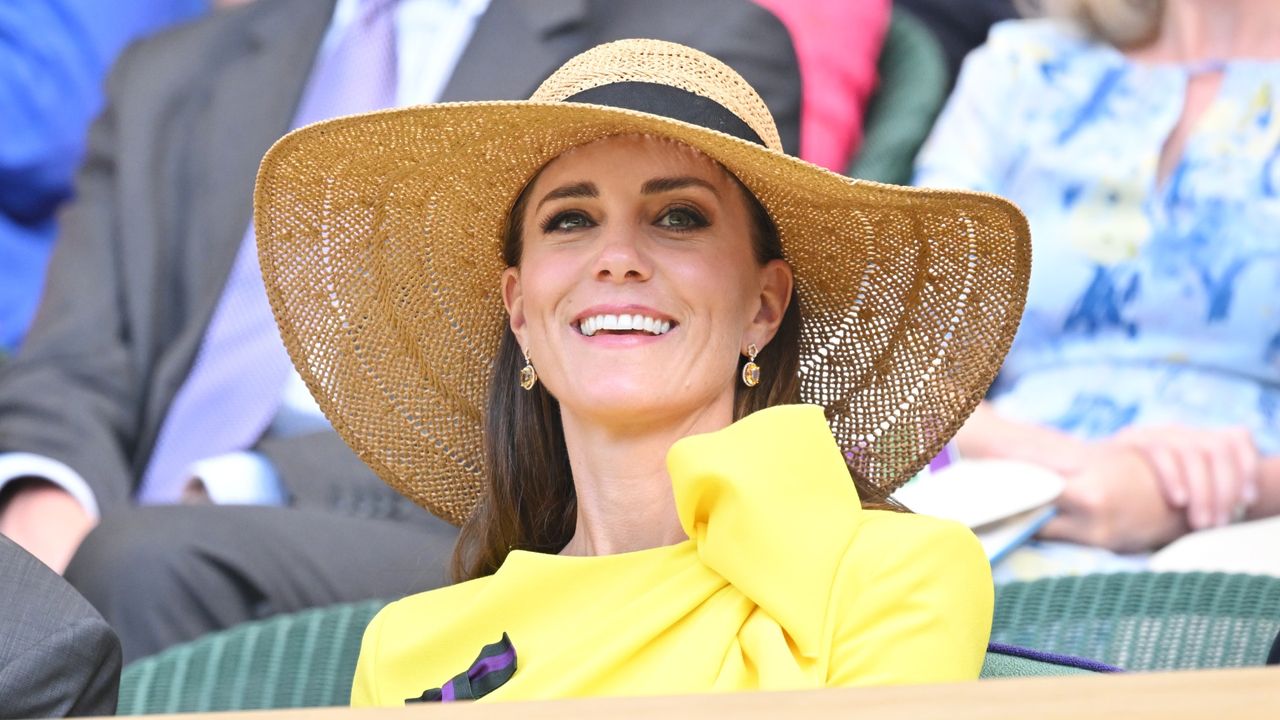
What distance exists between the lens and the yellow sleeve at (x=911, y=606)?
5.72 ft

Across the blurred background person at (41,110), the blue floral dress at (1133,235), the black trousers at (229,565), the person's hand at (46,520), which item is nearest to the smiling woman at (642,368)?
the black trousers at (229,565)

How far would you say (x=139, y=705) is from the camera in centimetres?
232

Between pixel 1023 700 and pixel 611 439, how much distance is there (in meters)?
1.42

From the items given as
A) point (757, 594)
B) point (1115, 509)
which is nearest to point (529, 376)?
point (757, 594)

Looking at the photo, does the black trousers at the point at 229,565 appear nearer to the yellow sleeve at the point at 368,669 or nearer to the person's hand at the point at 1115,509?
the yellow sleeve at the point at 368,669

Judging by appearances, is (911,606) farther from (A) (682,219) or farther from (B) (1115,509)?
(B) (1115,509)

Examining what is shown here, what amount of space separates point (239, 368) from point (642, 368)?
5.70 ft

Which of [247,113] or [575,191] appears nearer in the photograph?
[575,191]

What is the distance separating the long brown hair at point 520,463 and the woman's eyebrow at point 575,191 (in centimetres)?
12

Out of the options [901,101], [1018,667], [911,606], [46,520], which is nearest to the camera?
[911,606]

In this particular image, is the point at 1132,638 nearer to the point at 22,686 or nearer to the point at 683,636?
the point at 683,636

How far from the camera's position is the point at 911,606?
1765 mm

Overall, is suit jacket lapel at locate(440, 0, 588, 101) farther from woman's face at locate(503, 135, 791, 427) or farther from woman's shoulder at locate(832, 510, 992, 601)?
woman's shoulder at locate(832, 510, 992, 601)

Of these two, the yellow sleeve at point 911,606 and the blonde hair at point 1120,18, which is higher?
the blonde hair at point 1120,18
